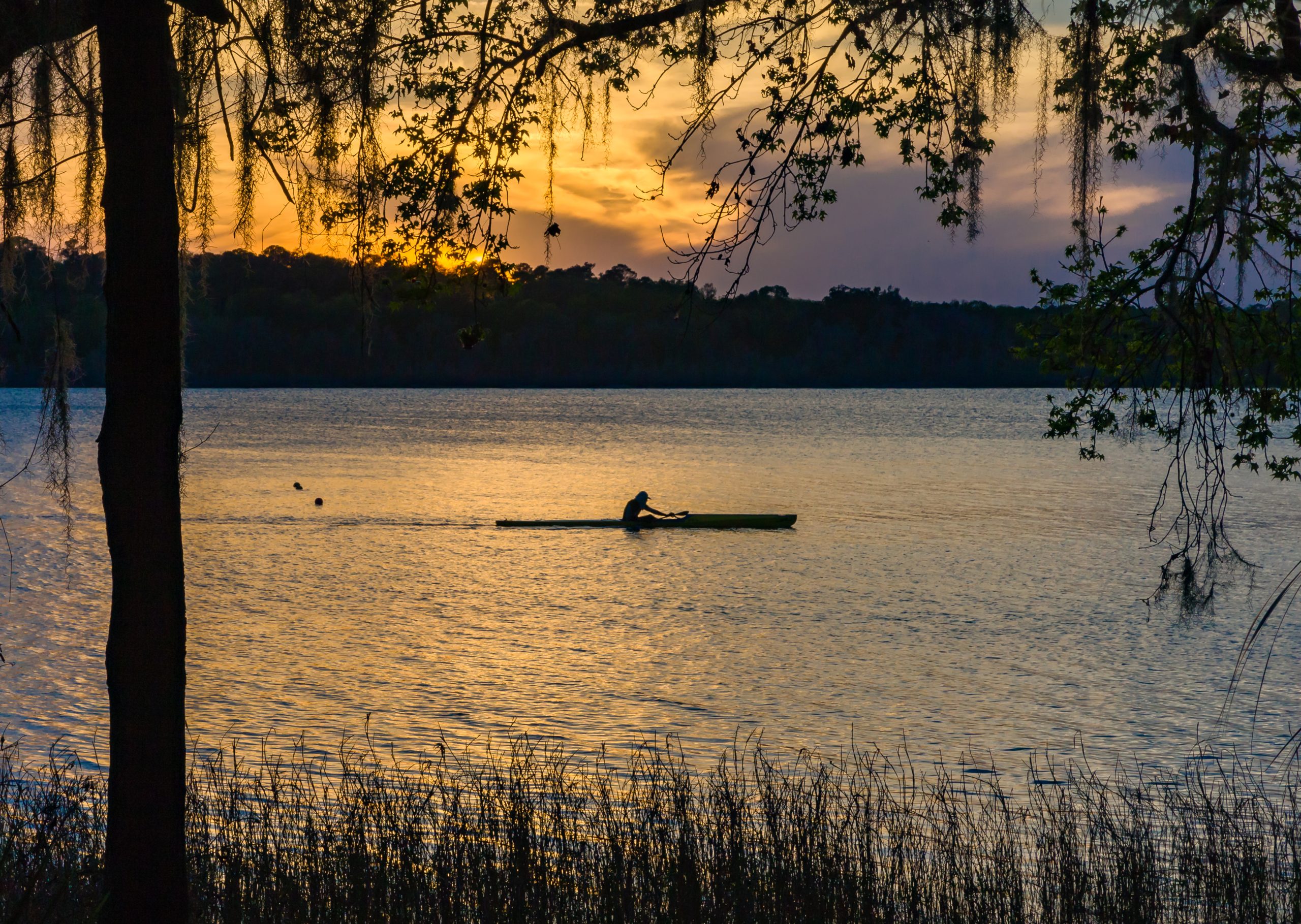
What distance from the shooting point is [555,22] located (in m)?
5.42

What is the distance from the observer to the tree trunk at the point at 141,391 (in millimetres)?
3832

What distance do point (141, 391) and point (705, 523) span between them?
27.4 meters

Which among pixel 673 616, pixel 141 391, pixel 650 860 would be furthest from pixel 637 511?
pixel 141 391

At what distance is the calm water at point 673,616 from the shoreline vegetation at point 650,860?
148 inches

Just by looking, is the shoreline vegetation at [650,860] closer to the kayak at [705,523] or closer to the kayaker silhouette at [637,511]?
the kayaker silhouette at [637,511]

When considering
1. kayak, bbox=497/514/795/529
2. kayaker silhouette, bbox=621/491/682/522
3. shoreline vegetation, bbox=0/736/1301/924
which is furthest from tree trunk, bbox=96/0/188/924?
kayak, bbox=497/514/795/529

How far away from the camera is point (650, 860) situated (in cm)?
705

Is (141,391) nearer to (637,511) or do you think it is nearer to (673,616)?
(673,616)

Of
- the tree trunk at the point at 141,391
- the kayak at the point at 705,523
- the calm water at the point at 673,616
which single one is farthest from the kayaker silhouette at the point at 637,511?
the tree trunk at the point at 141,391

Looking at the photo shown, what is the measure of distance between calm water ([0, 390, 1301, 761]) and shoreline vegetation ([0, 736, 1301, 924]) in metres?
3.77

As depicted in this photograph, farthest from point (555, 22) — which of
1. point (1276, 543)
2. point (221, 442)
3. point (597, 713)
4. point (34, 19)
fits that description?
point (221, 442)

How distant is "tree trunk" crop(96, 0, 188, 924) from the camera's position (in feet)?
12.6

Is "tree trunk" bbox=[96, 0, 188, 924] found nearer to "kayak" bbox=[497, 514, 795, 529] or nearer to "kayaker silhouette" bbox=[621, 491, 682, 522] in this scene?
"kayaker silhouette" bbox=[621, 491, 682, 522]

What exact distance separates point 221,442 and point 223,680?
199ft
